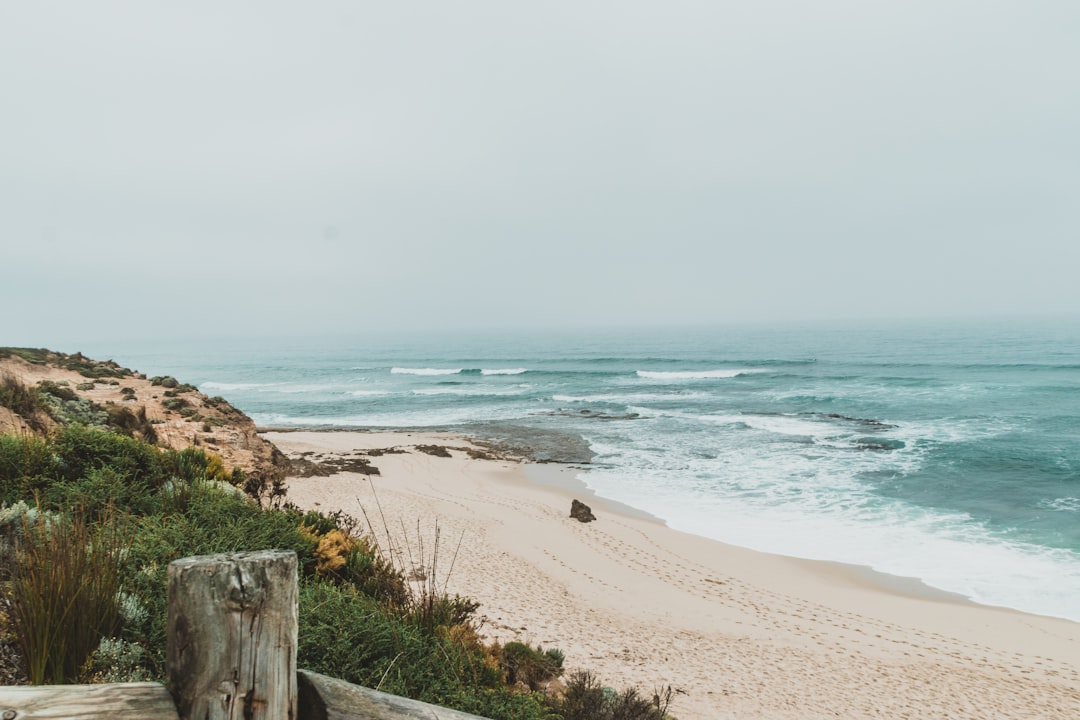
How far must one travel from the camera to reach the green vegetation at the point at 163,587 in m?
2.78

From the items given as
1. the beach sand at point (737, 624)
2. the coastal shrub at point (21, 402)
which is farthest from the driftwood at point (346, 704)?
the coastal shrub at point (21, 402)

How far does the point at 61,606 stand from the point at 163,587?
933mm

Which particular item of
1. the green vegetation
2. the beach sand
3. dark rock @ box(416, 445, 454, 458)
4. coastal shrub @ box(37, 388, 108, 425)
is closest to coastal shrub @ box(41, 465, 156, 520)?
the green vegetation

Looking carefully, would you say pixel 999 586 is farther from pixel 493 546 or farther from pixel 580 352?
pixel 580 352

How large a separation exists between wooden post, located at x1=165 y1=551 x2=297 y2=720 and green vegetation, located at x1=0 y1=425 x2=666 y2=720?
1.58 meters

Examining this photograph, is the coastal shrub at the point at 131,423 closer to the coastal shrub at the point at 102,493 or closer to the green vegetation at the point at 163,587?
the green vegetation at the point at 163,587

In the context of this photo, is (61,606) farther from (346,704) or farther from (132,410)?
(132,410)

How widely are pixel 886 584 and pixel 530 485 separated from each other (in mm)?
11087

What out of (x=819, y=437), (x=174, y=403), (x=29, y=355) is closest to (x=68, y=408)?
(x=174, y=403)

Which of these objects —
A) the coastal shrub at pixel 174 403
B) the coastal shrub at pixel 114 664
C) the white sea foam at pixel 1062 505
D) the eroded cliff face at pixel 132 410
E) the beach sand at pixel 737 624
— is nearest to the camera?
the coastal shrub at pixel 114 664

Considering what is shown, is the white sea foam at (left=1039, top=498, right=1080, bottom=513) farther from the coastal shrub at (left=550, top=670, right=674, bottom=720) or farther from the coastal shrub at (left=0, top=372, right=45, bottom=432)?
the coastal shrub at (left=0, top=372, right=45, bottom=432)

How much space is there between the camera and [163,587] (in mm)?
3625

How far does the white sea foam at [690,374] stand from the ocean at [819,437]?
0.33m

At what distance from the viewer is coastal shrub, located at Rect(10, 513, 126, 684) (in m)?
2.61
